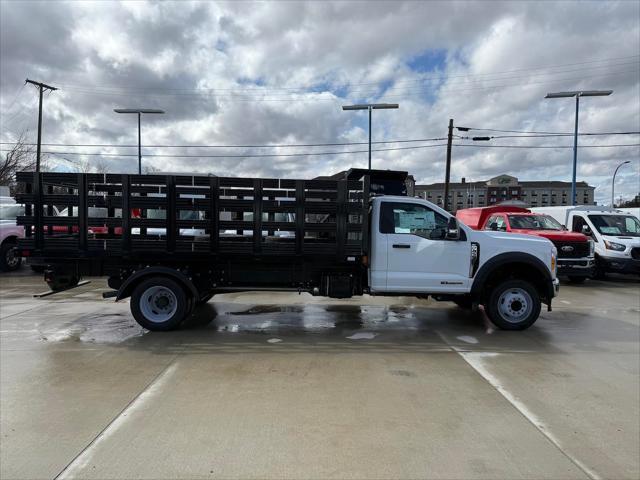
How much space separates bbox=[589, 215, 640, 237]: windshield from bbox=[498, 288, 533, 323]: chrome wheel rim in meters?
9.05

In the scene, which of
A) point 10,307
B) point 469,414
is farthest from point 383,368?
point 10,307

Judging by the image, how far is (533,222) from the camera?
13688 millimetres

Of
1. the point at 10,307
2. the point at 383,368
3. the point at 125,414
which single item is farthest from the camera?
the point at 10,307

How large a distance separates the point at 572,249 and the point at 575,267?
1.62 feet

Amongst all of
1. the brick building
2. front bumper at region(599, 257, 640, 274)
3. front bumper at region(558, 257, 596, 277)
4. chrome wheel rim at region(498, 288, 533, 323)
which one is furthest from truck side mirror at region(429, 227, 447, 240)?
the brick building

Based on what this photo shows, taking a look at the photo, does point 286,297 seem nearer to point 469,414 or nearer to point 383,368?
point 383,368

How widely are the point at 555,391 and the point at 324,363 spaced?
250 centimetres

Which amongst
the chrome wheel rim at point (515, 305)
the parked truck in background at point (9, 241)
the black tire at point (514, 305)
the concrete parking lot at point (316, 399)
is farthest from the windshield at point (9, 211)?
the chrome wheel rim at point (515, 305)

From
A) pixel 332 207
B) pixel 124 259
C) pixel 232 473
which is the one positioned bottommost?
pixel 232 473

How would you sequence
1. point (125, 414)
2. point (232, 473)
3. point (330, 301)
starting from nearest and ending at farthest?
point (232, 473) < point (125, 414) < point (330, 301)

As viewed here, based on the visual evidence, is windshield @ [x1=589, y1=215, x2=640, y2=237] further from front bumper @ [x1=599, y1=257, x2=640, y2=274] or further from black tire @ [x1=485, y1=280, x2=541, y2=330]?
black tire @ [x1=485, y1=280, x2=541, y2=330]

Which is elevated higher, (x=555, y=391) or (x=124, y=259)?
(x=124, y=259)

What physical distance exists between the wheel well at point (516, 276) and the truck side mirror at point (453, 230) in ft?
3.05

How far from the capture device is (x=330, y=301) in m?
9.74
